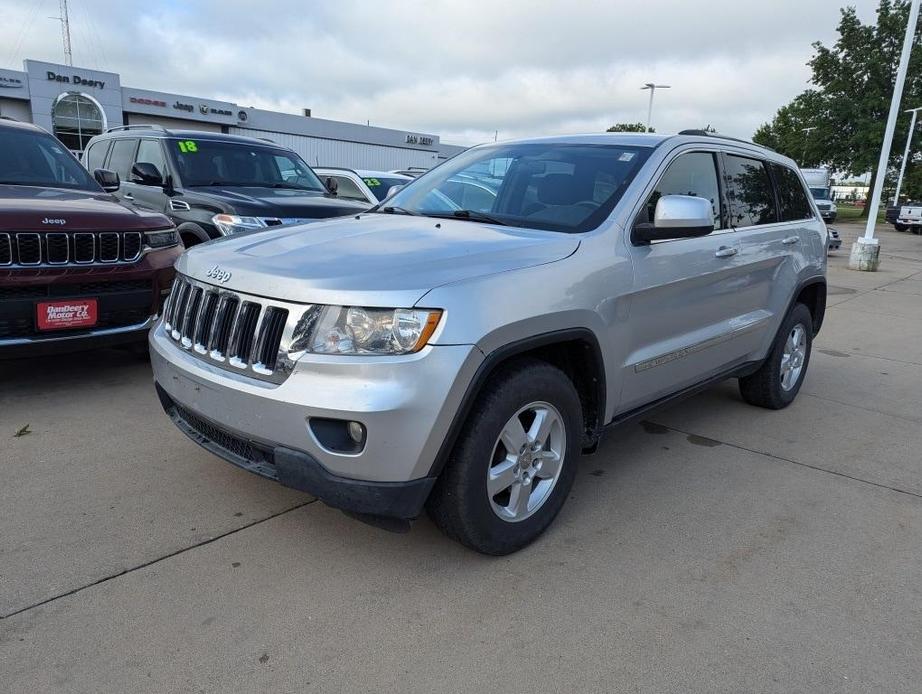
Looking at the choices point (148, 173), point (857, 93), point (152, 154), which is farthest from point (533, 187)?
point (857, 93)

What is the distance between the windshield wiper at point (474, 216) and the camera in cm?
344

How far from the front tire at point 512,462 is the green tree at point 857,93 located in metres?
41.3

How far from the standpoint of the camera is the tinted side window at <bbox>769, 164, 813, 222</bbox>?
482cm

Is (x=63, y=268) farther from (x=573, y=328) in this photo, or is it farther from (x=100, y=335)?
(x=573, y=328)

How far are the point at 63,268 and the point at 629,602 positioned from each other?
12.8 ft

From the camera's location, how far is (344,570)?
2850mm

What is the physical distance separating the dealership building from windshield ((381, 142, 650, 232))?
70.5 feet

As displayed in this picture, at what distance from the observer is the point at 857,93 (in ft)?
128

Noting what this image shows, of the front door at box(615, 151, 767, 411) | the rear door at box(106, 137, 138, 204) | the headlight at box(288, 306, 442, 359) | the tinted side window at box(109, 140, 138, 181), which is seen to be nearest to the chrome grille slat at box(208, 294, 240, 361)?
the headlight at box(288, 306, 442, 359)

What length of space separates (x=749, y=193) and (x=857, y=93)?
4194cm

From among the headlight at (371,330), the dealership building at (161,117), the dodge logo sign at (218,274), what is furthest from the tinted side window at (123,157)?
the dealership building at (161,117)

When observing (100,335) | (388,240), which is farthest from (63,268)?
(388,240)

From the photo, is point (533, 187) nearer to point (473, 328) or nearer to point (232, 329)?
point (473, 328)

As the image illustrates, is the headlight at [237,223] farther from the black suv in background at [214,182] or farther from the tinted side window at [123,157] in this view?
the tinted side window at [123,157]
